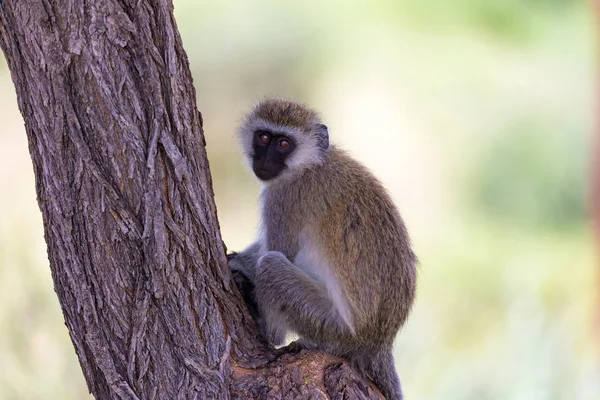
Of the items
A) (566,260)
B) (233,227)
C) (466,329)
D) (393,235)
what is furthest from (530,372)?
(393,235)

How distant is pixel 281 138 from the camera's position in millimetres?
4117

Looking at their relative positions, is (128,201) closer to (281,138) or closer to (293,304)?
→ (293,304)

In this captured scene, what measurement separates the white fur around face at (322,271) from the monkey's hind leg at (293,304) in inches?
1.0

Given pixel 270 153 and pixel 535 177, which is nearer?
pixel 270 153

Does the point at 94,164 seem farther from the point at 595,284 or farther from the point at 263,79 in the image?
the point at 595,284

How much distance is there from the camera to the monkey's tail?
3471 millimetres

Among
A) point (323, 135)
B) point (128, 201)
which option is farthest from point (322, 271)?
point (128, 201)

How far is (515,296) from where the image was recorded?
7203mm

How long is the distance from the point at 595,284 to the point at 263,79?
13.3ft

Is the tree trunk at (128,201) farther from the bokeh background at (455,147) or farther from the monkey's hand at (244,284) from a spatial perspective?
the bokeh background at (455,147)

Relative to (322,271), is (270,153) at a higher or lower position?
higher

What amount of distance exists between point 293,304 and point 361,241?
0.41 m

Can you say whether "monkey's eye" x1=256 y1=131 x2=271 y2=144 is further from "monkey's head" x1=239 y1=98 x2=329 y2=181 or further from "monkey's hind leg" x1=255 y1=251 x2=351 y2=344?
"monkey's hind leg" x1=255 y1=251 x2=351 y2=344

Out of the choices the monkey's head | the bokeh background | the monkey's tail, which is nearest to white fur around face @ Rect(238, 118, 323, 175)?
the monkey's head
